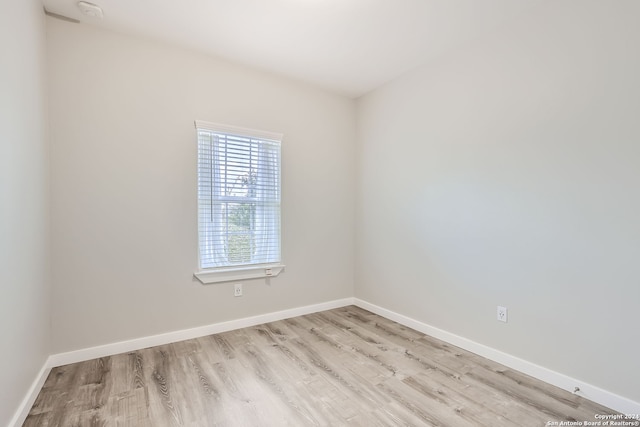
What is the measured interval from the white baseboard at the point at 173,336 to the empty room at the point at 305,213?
0.02 metres

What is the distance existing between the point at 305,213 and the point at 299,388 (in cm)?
184

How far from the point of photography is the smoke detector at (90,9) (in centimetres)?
211

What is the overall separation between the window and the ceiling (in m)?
0.73

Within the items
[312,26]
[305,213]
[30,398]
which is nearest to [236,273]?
[305,213]

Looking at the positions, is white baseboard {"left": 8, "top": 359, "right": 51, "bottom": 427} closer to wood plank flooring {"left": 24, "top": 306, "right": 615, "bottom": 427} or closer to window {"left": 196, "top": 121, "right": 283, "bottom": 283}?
wood plank flooring {"left": 24, "top": 306, "right": 615, "bottom": 427}

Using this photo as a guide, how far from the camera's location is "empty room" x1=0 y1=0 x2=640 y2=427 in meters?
1.77

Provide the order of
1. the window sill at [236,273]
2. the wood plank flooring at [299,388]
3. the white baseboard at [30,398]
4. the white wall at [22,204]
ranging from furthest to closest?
the window sill at [236,273]
the wood plank flooring at [299,388]
the white baseboard at [30,398]
the white wall at [22,204]

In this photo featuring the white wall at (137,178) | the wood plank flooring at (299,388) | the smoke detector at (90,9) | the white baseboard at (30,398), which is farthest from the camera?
the white wall at (137,178)

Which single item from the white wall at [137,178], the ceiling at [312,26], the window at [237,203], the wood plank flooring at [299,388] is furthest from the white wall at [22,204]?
the window at [237,203]

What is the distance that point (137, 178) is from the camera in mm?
2529

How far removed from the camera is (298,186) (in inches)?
133

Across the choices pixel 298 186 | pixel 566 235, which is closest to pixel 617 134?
pixel 566 235

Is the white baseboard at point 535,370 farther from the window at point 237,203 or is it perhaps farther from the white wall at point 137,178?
the window at point 237,203

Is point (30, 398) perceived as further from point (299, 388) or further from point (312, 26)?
point (312, 26)
